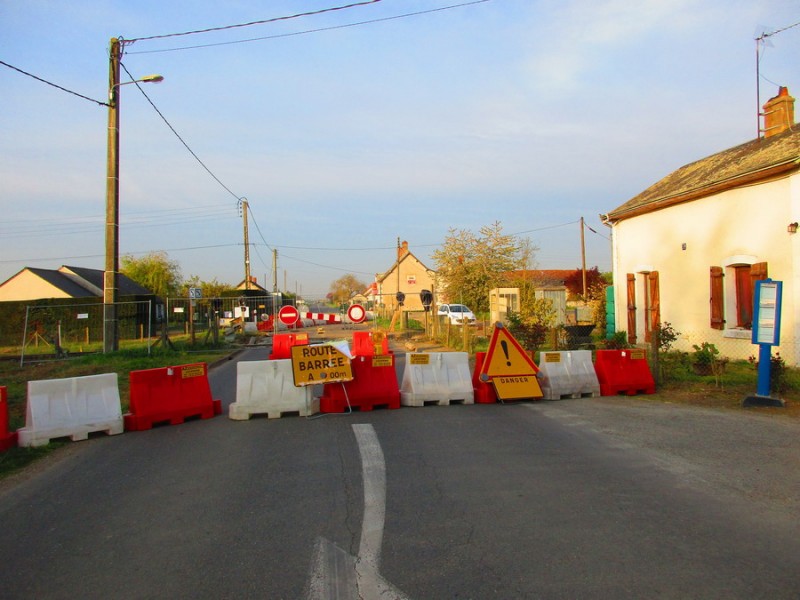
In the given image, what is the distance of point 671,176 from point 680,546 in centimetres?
1877

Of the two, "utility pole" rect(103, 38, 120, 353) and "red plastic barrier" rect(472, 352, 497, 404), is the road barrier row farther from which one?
"utility pole" rect(103, 38, 120, 353)

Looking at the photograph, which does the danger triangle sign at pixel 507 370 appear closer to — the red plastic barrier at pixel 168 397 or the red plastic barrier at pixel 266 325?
the red plastic barrier at pixel 168 397

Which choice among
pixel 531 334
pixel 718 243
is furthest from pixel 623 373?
pixel 718 243

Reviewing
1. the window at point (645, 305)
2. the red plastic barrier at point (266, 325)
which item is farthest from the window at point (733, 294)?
the red plastic barrier at point (266, 325)

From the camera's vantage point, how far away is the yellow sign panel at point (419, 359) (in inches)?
407

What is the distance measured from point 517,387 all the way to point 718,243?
8456 mm

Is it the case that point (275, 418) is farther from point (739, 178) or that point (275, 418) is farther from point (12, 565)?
point (739, 178)

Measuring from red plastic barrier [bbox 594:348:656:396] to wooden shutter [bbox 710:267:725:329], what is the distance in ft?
17.5

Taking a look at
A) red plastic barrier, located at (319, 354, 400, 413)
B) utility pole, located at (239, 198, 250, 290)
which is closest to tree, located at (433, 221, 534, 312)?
utility pole, located at (239, 198, 250, 290)

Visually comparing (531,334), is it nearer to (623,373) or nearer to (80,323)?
(623,373)

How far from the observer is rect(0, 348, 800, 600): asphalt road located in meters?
3.80

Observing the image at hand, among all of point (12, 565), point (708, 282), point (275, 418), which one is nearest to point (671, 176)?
point (708, 282)

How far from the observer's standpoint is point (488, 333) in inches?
976

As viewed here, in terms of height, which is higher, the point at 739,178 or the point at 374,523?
the point at 739,178
